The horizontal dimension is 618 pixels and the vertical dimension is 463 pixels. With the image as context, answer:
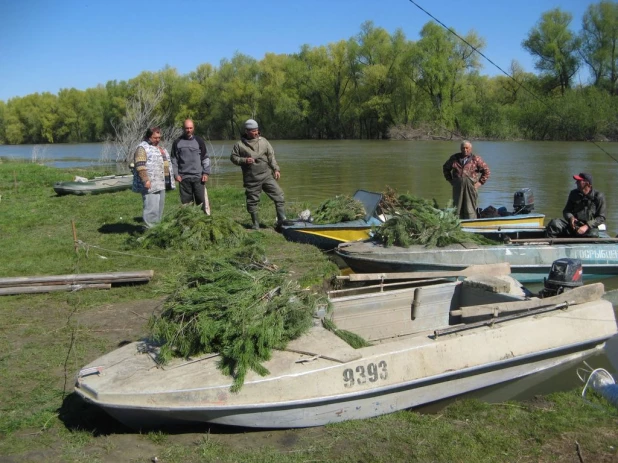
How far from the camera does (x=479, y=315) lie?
19.0 ft

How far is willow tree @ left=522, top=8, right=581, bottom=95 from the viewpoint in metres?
59.4

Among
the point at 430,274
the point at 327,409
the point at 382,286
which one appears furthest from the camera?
the point at 430,274

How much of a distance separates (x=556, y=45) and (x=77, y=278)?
62498 millimetres

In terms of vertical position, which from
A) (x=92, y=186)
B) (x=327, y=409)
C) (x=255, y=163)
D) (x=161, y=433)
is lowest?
(x=161, y=433)

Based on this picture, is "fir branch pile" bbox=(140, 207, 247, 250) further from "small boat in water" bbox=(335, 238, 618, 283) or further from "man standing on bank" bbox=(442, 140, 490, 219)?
"man standing on bank" bbox=(442, 140, 490, 219)

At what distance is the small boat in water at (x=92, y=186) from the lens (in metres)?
17.7

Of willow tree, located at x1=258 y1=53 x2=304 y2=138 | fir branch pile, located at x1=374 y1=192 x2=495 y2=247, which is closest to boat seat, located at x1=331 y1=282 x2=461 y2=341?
fir branch pile, located at x1=374 y1=192 x2=495 y2=247

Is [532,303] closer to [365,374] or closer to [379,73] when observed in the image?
[365,374]

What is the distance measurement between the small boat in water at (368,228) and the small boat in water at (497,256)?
0.87m

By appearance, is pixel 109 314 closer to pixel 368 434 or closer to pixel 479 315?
pixel 368 434

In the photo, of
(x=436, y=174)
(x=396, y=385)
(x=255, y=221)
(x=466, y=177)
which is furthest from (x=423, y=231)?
(x=436, y=174)

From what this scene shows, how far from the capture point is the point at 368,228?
10.8 metres

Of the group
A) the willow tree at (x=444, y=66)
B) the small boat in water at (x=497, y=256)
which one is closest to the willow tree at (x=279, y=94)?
the willow tree at (x=444, y=66)

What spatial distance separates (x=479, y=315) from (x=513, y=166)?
1120 inches
